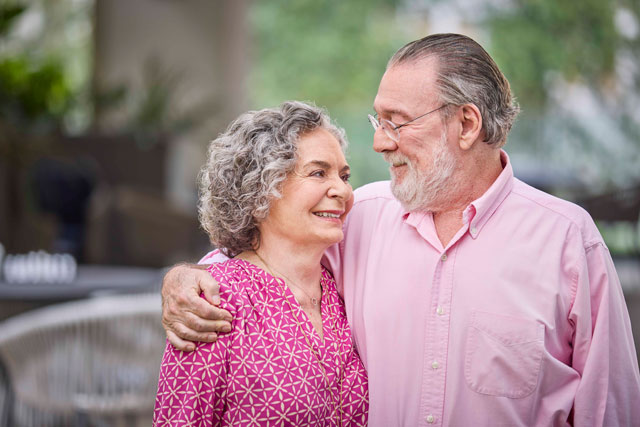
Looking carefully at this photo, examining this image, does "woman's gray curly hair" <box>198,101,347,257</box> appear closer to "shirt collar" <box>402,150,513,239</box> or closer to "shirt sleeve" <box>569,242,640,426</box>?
"shirt collar" <box>402,150,513,239</box>

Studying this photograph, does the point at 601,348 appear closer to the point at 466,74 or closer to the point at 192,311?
the point at 466,74

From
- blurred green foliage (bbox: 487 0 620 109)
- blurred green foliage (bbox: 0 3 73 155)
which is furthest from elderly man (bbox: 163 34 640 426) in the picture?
blurred green foliage (bbox: 487 0 620 109)

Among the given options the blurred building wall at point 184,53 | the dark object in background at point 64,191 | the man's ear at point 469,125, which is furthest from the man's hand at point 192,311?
the blurred building wall at point 184,53

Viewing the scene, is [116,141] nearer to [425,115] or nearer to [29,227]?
[29,227]

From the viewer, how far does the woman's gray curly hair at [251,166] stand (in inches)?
67.6

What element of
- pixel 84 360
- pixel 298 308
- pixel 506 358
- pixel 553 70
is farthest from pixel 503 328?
pixel 553 70

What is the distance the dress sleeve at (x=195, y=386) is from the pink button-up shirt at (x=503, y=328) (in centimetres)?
35

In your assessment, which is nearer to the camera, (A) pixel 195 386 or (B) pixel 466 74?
(A) pixel 195 386

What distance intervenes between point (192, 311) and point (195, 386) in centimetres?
15

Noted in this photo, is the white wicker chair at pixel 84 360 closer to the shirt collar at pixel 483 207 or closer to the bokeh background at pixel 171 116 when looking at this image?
the bokeh background at pixel 171 116

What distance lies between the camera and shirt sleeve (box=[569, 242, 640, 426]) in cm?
167

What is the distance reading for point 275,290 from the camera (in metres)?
1.72

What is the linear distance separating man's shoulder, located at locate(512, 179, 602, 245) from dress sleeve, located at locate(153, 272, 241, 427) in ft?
2.50

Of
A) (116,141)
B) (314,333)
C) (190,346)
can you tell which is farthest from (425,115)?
(116,141)
